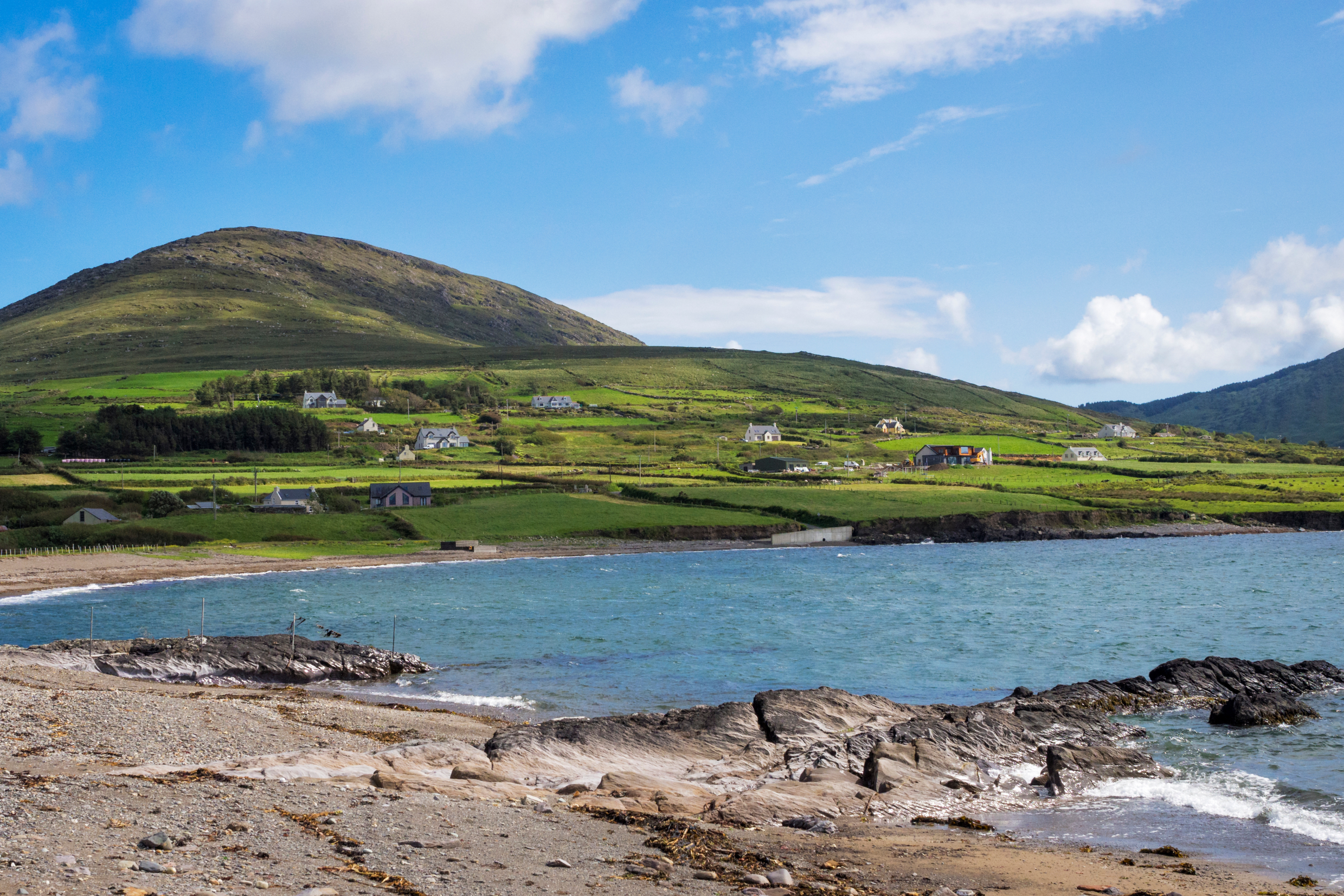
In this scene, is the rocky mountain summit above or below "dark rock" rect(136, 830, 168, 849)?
below

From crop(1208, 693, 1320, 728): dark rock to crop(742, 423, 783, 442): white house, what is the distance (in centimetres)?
12908

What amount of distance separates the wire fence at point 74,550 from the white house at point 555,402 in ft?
366

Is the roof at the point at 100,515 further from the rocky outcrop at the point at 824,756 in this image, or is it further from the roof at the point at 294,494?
the rocky outcrop at the point at 824,756

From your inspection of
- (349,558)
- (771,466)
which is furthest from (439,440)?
(349,558)

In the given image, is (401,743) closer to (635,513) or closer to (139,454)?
(635,513)

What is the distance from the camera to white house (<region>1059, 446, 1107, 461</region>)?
146875 millimetres

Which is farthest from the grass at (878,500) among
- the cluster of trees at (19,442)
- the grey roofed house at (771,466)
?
the cluster of trees at (19,442)

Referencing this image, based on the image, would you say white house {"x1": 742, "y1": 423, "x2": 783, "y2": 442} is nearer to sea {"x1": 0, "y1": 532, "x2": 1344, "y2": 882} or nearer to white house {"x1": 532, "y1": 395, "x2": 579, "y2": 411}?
white house {"x1": 532, "y1": 395, "x2": 579, "y2": 411}

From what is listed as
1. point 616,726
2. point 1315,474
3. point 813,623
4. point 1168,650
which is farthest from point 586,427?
point 616,726

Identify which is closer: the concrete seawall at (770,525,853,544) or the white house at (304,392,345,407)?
the concrete seawall at (770,525,853,544)

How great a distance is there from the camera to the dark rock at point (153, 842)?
37.6ft

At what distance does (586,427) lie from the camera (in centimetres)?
15762

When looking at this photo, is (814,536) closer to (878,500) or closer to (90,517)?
(878,500)

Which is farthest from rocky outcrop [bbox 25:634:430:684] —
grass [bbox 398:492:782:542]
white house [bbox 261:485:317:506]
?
white house [bbox 261:485:317:506]
